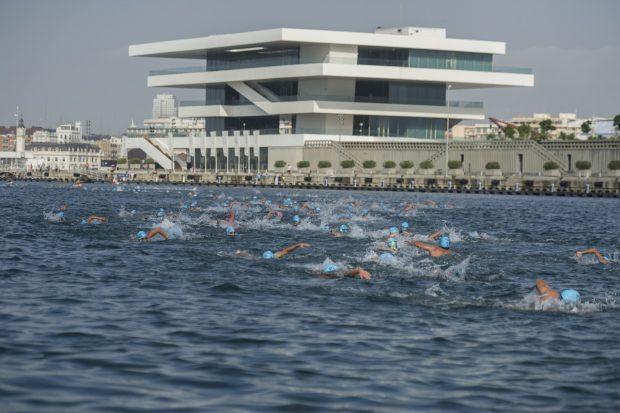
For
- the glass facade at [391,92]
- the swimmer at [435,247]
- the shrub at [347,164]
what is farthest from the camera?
the glass facade at [391,92]

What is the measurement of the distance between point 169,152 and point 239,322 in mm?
115618

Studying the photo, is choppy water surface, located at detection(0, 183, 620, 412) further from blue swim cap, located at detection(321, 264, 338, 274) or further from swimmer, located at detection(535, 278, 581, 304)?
blue swim cap, located at detection(321, 264, 338, 274)

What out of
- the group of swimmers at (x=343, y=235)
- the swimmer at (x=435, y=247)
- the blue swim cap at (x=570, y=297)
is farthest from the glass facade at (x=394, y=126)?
the blue swim cap at (x=570, y=297)

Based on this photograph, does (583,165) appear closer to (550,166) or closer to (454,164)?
(550,166)

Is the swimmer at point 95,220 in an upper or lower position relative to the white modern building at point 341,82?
lower

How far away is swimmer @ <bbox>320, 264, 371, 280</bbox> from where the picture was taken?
23703 mm

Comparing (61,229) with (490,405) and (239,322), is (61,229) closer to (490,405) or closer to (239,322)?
(239,322)

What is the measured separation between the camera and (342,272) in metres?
24.4

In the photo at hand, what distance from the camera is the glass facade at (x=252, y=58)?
389ft

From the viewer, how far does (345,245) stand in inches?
1304

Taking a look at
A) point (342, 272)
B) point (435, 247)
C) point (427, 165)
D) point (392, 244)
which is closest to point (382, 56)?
point (427, 165)

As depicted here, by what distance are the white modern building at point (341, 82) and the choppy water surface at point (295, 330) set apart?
83.2m

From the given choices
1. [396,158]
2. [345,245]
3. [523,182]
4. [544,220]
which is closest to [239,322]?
[345,245]

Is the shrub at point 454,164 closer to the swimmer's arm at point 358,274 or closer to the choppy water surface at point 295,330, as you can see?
the choppy water surface at point 295,330
